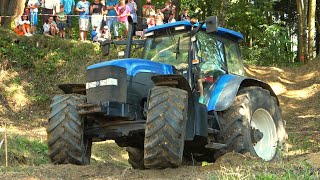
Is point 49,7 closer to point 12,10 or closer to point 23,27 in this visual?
point 23,27

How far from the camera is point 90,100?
7746 mm

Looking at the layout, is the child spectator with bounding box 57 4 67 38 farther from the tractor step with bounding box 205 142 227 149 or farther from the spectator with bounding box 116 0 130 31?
the tractor step with bounding box 205 142 227 149

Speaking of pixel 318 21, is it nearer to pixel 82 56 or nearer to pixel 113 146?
pixel 82 56

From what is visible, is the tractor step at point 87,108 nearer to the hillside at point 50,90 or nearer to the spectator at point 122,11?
the hillside at point 50,90

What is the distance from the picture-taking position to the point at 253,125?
8992mm

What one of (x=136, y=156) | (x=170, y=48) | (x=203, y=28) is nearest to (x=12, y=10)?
(x=136, y=156)

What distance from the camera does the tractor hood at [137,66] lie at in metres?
7.64

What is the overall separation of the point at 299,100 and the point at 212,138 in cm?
1003

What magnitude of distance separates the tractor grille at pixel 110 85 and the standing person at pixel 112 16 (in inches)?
387

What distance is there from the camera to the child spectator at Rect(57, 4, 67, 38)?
17312 mm

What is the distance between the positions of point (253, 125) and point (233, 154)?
148 cm

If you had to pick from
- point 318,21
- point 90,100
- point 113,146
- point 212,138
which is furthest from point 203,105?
point 318,21

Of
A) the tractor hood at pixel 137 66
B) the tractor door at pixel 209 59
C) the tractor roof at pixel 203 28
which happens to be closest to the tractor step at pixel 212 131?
the tractor door at pixel 209 59

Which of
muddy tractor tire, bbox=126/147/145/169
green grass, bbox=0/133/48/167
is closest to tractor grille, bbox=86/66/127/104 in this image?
muddy tractor tire, bbox=126/147/145/169
